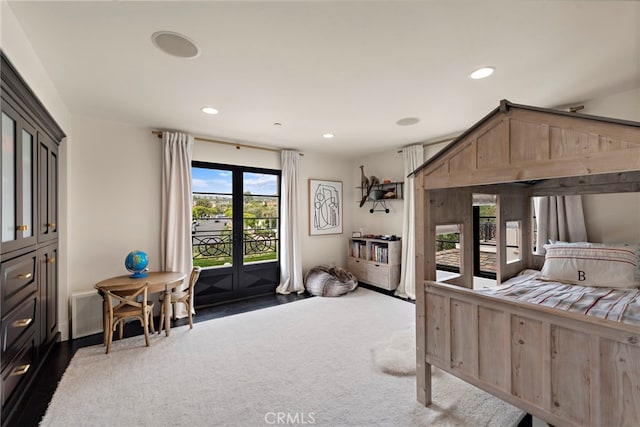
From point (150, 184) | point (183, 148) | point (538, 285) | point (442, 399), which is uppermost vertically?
point (183, 148)

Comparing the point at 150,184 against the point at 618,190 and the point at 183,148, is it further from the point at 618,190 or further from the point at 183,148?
the point at 618,190

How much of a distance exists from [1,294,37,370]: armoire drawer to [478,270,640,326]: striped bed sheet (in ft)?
10.3

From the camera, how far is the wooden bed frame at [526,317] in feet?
4.03

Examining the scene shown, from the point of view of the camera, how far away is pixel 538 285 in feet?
8.29

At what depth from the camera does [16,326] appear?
6.13ft

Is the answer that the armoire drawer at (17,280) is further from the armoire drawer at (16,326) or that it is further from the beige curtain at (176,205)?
the beige curtain at (176,205)

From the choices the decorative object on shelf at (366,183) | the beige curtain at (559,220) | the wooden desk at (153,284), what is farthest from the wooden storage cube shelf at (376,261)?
the wooden desk at (153,284)

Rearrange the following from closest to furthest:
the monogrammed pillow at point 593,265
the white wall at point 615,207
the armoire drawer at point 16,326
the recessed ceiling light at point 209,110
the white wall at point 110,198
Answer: the armoire drawer at point 16,326 → the monogrammed pillow at point 593,265 → the white wall at point 615,207 → the recessed ceiling light at point 209,110 → the white wall at point 110,198

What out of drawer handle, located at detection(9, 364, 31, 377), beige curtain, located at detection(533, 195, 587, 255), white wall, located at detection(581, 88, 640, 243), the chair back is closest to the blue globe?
the chair back

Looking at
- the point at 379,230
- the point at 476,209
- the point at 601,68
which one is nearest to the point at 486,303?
the point at 601,68

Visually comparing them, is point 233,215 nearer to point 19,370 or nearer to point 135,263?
point 135,263

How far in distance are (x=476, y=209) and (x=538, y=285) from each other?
5.44 feet

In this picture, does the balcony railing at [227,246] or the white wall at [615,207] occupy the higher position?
the white wall at [615,207]

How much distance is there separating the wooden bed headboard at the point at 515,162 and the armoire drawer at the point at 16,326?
2.77 m
